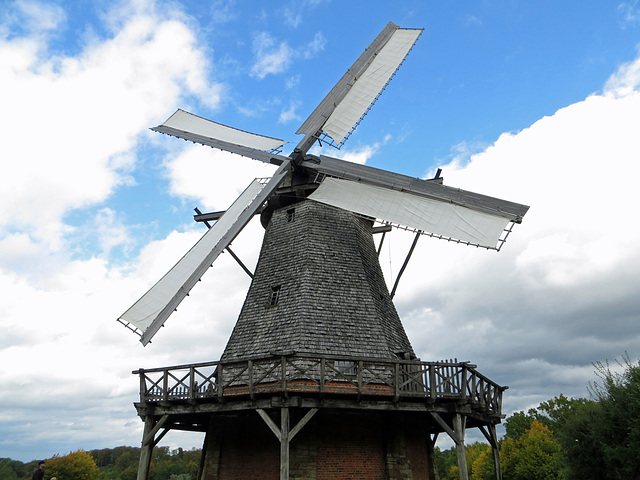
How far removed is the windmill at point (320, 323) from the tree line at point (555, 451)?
367 cm

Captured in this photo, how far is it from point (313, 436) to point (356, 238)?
5.35 meters

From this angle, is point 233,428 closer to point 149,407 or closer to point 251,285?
point 149,407

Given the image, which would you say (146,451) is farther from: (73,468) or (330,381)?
(73,468)

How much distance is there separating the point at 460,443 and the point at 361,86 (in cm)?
1084

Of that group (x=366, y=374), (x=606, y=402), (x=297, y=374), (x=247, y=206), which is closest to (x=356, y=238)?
(x=247, y=206)

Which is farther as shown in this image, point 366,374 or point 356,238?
point 356,238

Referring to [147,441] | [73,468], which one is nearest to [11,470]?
[73,468]

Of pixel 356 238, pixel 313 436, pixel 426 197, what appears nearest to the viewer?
pixel 313 436

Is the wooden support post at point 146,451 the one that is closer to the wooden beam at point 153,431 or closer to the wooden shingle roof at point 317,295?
the wooden beam at point 153,431

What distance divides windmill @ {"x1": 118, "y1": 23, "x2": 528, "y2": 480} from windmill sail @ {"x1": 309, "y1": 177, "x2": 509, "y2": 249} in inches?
1.0

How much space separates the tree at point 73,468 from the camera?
44.8 metres

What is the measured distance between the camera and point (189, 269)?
1213 centimetres

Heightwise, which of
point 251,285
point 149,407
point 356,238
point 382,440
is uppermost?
point 356,238

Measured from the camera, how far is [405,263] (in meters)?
13.5
